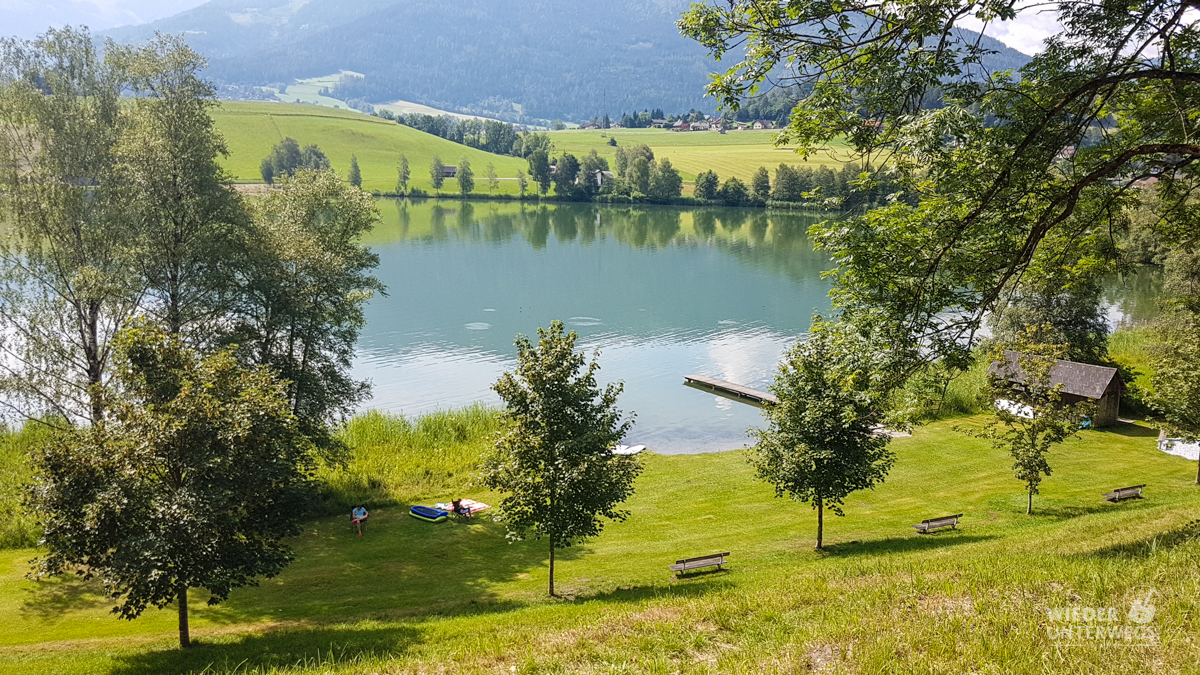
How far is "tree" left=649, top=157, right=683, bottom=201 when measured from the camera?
163 metres

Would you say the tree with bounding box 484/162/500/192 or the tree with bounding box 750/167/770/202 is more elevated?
the tree with bounding box 484/162/500/192

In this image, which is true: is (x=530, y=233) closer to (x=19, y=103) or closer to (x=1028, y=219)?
(x=19, y=103)

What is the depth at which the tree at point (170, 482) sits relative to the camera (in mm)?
15273

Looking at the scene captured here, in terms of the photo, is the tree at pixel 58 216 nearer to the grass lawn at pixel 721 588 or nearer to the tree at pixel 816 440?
the grass lawn at pixel 721 588

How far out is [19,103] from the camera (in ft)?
86.7

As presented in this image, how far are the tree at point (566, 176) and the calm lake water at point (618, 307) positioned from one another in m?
42.8

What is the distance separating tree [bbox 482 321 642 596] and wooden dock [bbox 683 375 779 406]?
2916 centimetres

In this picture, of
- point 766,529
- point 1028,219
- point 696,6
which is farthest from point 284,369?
point 1028,219

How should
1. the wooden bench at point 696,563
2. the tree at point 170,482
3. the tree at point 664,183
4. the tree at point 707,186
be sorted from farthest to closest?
1. the tree at point 664,183
2. the tree at point 707,186
3. the wooden bench at point 696,563
4. the tree at point 170,482

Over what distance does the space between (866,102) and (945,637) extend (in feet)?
30.0

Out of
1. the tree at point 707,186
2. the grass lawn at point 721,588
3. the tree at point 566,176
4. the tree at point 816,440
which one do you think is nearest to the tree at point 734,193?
the tree at point 707,186

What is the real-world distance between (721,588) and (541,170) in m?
168
